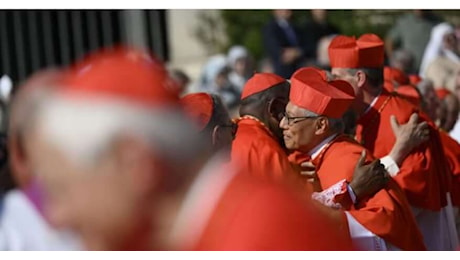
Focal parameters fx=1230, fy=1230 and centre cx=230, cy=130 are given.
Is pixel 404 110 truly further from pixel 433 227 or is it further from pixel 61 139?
pixel 61 139

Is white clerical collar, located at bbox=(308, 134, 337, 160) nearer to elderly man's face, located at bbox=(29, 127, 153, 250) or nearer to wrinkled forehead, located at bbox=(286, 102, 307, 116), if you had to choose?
wrinkled forehead, located at bbox=(286, 102, 307, 116)

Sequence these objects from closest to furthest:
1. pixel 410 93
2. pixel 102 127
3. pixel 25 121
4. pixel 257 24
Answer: pixel 102 127 < pixel 25 121 < pixel 410 93 < pixel 257 24

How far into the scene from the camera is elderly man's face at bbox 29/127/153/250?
2121 millimetres

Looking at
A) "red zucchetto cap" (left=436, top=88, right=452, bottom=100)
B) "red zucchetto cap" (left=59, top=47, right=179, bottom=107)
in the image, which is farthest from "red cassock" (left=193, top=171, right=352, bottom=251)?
"red zucchetto cap" (left=436, top=88, right=452, bottom=100)

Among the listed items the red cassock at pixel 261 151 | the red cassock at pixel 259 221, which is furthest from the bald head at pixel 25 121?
the red cassock at pixel 261 151

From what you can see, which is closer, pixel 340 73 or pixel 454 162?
pixel 340 73

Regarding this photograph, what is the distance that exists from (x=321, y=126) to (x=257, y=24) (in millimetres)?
9530

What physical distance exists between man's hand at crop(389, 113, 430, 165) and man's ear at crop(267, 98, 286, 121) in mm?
624

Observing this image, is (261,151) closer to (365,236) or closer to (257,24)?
(365,236)

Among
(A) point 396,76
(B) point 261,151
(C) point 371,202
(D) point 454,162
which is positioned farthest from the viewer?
(A) point 396,76

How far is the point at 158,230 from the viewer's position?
7.14 ft

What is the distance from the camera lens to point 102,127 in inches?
83.3

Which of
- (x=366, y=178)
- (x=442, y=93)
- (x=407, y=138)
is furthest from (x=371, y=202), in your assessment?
(x=442, y=93)
